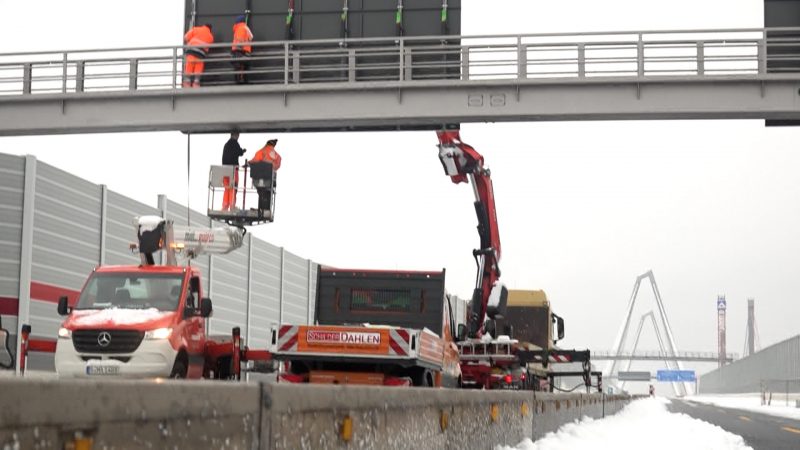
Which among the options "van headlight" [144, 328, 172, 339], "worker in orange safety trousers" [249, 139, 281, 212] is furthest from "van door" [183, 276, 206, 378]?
"worker in orange safety trousers" [249, 139, 281, 212]

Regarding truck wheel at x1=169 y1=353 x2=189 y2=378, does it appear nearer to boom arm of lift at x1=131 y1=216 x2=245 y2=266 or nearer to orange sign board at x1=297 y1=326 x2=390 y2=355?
orange sign board at x1=297 y1=326 x2=390 y2=355

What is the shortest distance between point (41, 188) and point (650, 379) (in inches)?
6772

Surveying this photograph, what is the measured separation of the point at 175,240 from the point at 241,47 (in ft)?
26.2

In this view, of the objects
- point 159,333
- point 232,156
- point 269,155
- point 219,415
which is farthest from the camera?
point 232,156

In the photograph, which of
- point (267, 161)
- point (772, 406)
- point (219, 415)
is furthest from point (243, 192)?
point (772, 406)

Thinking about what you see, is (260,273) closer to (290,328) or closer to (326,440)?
(290,328)

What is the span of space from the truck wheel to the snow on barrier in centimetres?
934

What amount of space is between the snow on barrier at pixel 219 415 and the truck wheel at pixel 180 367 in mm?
9338

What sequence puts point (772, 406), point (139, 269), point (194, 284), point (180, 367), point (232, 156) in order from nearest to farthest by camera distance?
1. point (180, 367)
2. point (139, 269)
3. point (194, 284)
4. point (232, 156)
5. point (772, 406)

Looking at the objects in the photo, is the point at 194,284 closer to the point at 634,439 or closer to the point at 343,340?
the point at 343,340

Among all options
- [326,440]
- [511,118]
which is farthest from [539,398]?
[511,118]

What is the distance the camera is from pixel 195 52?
2764 cm

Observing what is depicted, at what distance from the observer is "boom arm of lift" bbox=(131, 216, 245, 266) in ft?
62.3

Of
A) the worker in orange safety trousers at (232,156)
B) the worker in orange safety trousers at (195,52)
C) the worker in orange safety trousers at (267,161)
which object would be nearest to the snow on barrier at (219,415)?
the worker in orange safety trousers at (267,161)
